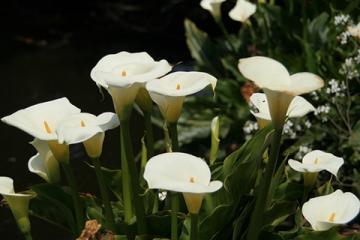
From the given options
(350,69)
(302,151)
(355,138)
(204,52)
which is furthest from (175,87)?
(204,52)

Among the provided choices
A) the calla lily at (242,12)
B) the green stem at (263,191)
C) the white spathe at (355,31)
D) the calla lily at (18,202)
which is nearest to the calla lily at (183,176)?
the green stem at (263,191)

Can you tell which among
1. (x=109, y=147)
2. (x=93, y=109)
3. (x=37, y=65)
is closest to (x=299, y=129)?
(x=109, y=147)

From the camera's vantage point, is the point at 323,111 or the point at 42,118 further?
the point at 323,111

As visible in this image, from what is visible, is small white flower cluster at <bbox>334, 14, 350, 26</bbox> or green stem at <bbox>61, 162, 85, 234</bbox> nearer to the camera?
green stem at <bbox>61, 162, 85, 234</bbox>

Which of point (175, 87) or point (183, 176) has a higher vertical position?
point (175, 87)

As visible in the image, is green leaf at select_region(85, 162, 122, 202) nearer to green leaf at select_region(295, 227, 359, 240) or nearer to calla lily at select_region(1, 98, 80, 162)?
calla lily at select_region(1, 98, 80, 162)

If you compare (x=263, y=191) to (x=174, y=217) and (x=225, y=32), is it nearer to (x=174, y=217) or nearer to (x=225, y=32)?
(x=174, y=217)

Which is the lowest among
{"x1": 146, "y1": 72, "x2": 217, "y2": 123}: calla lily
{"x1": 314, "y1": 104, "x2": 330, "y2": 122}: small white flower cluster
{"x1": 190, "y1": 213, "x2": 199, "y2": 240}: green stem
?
{"x1": 314, "y1": 104, "x2": 330, "y2": 122}: small white flower cluster

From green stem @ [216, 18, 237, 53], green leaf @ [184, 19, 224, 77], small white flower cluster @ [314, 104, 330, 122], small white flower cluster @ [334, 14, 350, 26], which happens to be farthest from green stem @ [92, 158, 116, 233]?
green leaf @ [184, 19, 224, 77]

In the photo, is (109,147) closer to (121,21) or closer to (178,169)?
(178,169)
